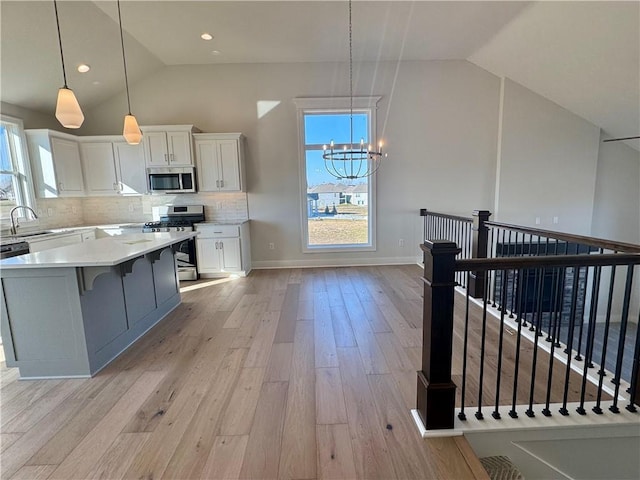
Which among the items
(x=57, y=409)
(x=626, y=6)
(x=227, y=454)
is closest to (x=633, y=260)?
(x=227, y=454)

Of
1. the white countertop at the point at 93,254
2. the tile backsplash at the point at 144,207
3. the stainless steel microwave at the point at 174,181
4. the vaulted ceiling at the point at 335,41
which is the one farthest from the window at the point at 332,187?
the white countertop at the point at 93,254

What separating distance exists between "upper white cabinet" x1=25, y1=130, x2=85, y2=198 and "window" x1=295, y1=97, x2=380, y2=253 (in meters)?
3.65

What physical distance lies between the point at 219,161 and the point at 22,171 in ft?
9.04

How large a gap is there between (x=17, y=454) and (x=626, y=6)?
20.2 ft

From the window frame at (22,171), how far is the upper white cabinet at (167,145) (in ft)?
5.10

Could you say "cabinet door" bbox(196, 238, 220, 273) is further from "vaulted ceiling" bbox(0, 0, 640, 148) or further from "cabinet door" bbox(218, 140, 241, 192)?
"vaulted ceiling" bbox(0, 0, 640, 148)

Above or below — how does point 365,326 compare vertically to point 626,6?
below

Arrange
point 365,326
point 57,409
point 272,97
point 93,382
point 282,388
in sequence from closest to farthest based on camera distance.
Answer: point 57,409, point 282,388, point 93,382, point 365,326, point 272,97

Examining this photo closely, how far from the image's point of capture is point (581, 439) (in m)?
1.81

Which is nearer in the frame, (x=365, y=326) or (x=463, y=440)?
(x=463, y=440)

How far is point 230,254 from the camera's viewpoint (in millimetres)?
5059

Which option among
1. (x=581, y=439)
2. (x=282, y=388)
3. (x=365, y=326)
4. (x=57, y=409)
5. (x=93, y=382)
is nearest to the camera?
(x=581, y=439)

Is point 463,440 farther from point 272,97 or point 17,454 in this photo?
point 272,97

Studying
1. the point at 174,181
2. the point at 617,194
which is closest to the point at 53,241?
the point at 174,181
